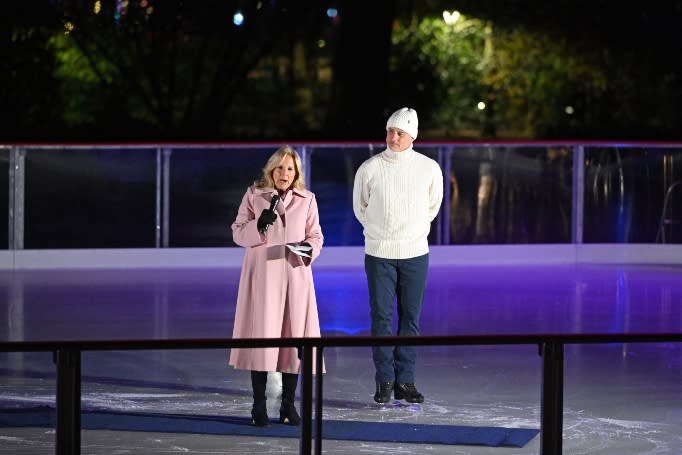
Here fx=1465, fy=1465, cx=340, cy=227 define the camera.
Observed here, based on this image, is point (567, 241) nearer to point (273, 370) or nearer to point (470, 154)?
point (470, 154)

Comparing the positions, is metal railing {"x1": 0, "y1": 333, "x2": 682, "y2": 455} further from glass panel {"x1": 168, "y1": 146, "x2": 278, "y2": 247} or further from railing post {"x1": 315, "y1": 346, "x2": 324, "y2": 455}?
glass panel {"x1": 168, "y1": 146, "x2": 278, "y2": 247}

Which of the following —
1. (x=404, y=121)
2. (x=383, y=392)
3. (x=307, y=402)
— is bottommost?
(x=383, y=392)

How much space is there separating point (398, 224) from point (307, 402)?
2909mm

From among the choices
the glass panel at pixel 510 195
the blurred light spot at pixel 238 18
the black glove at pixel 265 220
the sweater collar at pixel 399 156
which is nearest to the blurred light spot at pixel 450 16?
the blurred light spot at pixel 238 18

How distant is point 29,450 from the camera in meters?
5.04

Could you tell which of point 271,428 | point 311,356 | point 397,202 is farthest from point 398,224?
point 311,356

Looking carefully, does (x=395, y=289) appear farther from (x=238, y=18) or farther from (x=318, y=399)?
(x=238, y=18)

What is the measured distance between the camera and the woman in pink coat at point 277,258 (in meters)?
7.16

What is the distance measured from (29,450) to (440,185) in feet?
11.5

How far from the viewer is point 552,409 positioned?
5.06 metres

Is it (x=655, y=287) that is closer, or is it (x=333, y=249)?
(x=655, y=287)

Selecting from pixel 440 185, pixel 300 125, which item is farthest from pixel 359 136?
pixel 440 185

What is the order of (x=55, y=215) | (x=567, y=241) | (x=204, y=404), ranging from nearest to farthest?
(x=204, y=404) → (x=55, y=215) → (x=567, y=241)

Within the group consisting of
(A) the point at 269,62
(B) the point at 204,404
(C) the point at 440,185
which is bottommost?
(B) the point at 204,404
